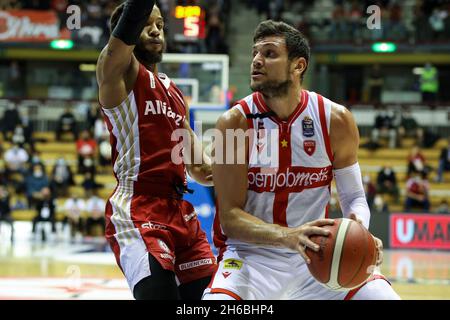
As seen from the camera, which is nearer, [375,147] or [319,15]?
[375,147]

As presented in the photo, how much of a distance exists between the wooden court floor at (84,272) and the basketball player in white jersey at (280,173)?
4.41 m

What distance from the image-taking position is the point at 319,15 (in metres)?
25.9

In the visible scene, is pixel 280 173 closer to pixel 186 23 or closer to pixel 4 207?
pixel 186 23

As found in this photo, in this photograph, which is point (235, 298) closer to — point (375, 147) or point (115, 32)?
point (115, 32)

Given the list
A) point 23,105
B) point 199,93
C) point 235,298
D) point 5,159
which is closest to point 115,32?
point 235,298

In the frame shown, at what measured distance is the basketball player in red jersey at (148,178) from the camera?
13.9 ft

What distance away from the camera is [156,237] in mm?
4332

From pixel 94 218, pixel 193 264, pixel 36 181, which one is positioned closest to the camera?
pixel 193 264

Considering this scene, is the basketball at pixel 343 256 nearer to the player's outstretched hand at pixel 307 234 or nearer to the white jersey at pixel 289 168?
the player's outstretched hand at pixel 307 234

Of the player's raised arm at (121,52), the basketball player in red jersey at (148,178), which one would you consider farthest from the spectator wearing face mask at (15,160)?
the player's raised arm at (121,52)

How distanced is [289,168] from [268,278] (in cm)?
63

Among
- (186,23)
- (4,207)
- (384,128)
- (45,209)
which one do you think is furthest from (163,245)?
(384,128)

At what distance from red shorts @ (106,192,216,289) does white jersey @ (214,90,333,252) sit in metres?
0.42

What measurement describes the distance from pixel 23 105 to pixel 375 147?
11.4 meters
